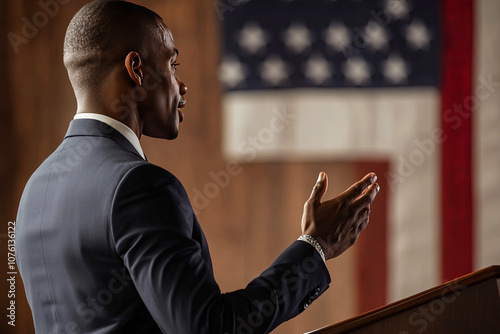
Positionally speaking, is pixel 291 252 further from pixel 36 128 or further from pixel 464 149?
pixel 36 128

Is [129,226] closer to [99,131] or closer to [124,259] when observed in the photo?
[124,259]

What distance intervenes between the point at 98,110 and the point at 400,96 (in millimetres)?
2598

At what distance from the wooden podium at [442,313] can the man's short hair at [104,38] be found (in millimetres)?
536

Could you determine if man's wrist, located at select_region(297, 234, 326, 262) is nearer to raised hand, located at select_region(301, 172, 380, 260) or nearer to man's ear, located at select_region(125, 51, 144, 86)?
raised hand, located at select_region(301, 172, 380, 260)

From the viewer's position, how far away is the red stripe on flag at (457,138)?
3.26 m

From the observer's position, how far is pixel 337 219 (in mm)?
881

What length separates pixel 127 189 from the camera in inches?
30.5

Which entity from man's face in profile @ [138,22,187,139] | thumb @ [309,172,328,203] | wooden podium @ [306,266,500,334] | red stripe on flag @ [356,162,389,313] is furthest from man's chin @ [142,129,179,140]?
red stripe on flag @ [356,162,389,313]

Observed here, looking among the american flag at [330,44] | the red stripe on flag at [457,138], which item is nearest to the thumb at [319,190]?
the american flag at [330,44]

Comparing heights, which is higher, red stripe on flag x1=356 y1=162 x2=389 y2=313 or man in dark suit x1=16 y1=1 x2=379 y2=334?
man in dark suit x1=16 y1=1 x2=379 y2=334

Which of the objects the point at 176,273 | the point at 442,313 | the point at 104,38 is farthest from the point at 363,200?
the point at 104,38

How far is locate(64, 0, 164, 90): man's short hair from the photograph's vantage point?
93cm

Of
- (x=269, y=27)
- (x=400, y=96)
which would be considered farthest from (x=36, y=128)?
(x=400, y=96)

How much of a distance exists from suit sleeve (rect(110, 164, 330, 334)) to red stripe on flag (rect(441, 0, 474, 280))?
2.69 meters
